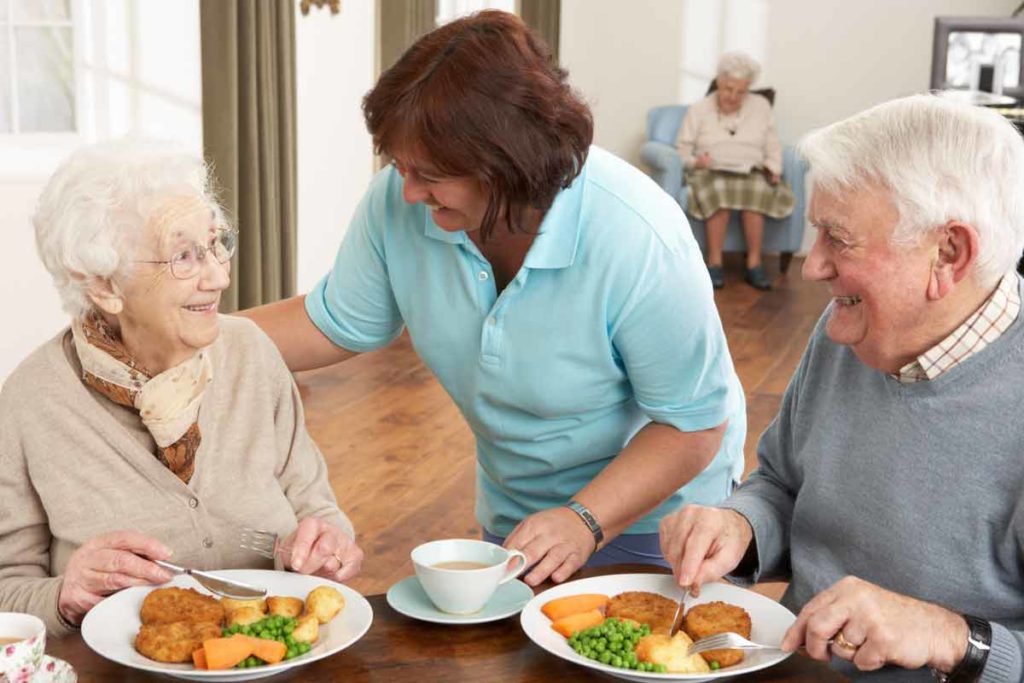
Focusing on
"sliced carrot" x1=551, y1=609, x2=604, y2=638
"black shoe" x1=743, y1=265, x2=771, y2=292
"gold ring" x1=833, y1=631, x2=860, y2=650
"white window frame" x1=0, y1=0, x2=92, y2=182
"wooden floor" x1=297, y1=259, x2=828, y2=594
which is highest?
"white window frame" x1=0, y1=0, x2=92, y2=182

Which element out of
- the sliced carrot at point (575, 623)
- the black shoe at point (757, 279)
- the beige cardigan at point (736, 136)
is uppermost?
the sliced carrot at point (575, 623)

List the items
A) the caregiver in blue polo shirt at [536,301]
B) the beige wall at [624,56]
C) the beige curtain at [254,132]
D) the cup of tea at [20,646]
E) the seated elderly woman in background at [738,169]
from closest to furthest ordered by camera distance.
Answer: the cup of tea at [20,646]
the caregiver in blue polo shirt at [536,301]
the beige curtain at [254,132]
the seated elderly woman in background at [738,169]
the beige wall at [624,56]

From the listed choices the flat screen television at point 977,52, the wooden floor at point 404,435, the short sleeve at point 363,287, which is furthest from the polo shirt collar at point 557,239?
the flat screen television at point 977,52

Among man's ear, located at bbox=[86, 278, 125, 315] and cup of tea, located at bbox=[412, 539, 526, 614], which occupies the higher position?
man's ear, located at bbox=[86, 278, 125, 315]

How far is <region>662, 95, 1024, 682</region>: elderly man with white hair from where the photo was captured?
4.79ft

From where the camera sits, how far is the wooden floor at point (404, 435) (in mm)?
3891

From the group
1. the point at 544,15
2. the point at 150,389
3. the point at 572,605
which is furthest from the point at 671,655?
the point at 544,15

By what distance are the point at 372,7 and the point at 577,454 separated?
15.8ft

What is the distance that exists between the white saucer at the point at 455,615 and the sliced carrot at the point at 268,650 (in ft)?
0.55

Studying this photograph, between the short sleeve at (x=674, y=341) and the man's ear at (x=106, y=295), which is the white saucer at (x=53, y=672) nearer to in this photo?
the man's ear at (x=106, y=295)

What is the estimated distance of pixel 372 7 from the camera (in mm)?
6473

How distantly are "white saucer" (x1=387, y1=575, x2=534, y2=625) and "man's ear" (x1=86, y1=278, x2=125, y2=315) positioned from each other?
533 millimetres

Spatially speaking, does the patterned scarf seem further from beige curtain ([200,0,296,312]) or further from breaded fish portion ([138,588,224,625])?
beige curtain ([200,0,296,312])

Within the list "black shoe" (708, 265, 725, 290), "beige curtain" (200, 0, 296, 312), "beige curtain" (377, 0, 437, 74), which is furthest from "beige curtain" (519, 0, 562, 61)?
"beige curtain" (200, 0, 296, 312)
